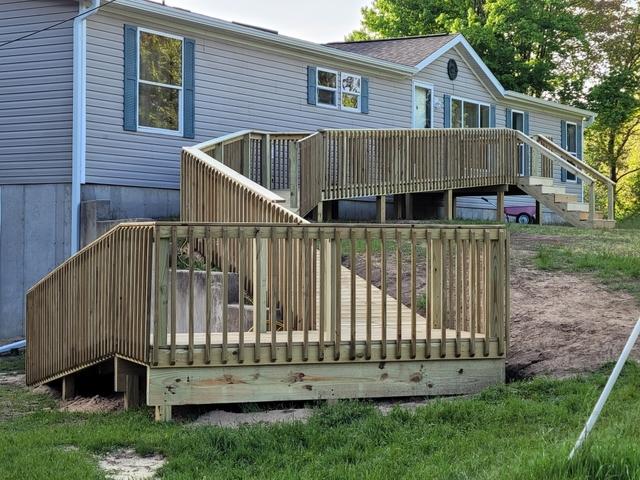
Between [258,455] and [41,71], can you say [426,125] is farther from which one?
[258,455]

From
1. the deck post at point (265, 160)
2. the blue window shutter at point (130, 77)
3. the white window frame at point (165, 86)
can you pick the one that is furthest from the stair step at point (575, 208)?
the blue window shutter at point (130, 77)

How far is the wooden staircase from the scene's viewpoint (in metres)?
18.5

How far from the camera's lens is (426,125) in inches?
838

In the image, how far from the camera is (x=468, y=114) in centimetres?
2327

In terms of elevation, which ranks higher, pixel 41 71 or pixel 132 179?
pixel 41 71

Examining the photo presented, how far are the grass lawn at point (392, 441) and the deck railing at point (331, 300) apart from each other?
542 millimetres

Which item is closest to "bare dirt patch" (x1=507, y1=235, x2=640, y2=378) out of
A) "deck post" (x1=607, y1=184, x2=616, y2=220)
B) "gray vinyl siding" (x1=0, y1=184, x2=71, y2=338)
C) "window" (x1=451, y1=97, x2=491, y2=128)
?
"gray vinyl siding" (x1=0, y1=184, x2=71, y2=338)

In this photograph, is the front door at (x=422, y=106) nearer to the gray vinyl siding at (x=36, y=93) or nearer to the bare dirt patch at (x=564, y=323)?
the gray vinyl siding at (x=36, y=93)

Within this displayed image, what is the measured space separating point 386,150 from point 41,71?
6058 millimetres

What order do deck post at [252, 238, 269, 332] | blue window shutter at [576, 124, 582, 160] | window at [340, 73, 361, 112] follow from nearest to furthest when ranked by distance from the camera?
1. deck post at [252, 238, 269, 332]
2. window at [340, 73, 361, 112]
3. blue window shutter at [576, 124, 582, 160]

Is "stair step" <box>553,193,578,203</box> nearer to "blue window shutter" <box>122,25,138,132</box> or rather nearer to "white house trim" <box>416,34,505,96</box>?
"white house trim" <box>416,34,505,96</box>

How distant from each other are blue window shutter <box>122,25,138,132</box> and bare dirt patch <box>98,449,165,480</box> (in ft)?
29.9

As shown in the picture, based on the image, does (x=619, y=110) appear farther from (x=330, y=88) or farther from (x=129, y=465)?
(x=129, y=465)

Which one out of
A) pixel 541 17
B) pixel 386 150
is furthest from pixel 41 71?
pixel 541 17
